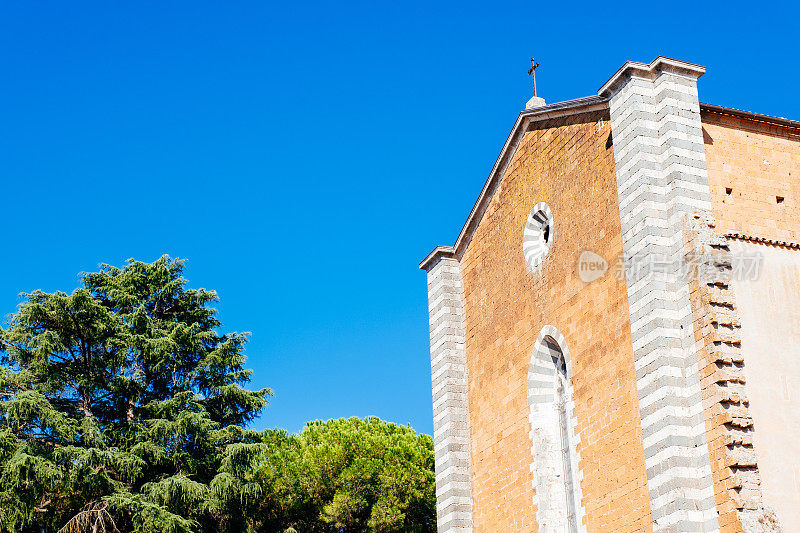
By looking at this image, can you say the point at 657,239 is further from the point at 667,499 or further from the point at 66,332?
the point at 66,332

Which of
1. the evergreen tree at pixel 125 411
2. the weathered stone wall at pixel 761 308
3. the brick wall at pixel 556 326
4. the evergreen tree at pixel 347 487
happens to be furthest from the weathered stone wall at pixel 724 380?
the evergreen tree at pixel 347 487

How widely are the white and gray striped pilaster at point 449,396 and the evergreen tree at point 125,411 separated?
7.20 meters

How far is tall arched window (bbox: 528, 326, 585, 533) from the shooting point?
13.0 m

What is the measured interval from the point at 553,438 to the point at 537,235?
10.4ft

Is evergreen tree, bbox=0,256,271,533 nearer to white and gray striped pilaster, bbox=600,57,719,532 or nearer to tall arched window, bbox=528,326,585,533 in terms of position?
tall arched window, bbox=528,326,585,533

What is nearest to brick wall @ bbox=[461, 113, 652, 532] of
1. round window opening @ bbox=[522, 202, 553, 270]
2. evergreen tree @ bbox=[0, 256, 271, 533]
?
round window opening @ bbox=[522, 202, 553, 270]

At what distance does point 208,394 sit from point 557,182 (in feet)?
41.2

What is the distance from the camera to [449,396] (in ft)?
52.2

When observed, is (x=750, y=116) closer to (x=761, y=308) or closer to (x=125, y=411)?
(x=761, y=308)

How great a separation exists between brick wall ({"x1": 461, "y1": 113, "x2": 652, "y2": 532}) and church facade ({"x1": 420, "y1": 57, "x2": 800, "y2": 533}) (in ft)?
0.11

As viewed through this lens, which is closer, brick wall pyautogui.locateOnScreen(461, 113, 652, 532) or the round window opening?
brick wall pyautogui.locateOnScreen(461, 113, 652, 532)

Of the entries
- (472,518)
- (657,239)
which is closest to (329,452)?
(472,518)

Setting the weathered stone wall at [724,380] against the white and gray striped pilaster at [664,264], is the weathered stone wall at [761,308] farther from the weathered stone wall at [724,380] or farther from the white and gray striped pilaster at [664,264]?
the white and gray striped pilaster at [664,264]

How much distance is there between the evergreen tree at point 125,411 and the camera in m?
20.1
